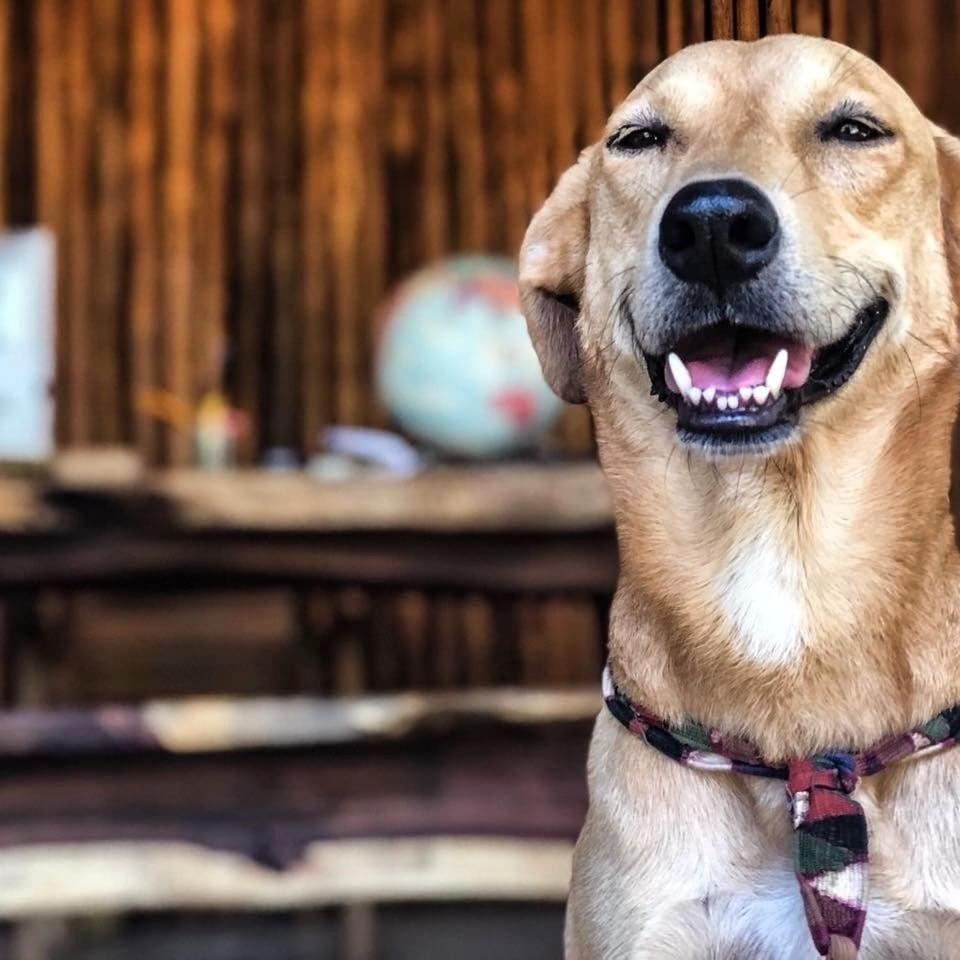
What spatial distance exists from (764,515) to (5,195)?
3.27 m

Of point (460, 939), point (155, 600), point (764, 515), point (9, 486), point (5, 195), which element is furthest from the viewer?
point (5, 195)

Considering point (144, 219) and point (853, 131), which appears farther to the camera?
point (144, 219)

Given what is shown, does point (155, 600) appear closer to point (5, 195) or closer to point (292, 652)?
point (292, 652)

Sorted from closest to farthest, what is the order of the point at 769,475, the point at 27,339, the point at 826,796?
the point at 826,796 < the point at 769,475 < the point at 27,339

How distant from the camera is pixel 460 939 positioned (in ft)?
7.55

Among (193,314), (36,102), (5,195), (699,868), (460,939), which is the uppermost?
(36,102)

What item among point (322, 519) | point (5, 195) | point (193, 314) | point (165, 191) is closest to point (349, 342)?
point (193, 314)

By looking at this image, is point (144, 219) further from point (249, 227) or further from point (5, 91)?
point (5, 91)

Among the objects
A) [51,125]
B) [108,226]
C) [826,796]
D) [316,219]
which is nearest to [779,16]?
[826,796]

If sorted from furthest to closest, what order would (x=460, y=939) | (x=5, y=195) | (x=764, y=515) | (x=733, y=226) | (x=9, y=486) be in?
1. (x=5, y=195)
2. (x=460, y=939)
3. (x=9, y=486)
4. (x=764, y=515)
5. (x=733, y=226)

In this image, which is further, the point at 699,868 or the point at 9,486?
the point at 9,486

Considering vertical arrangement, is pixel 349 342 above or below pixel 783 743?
above

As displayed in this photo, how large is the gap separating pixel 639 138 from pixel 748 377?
0.33 meters

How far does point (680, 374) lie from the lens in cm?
116
